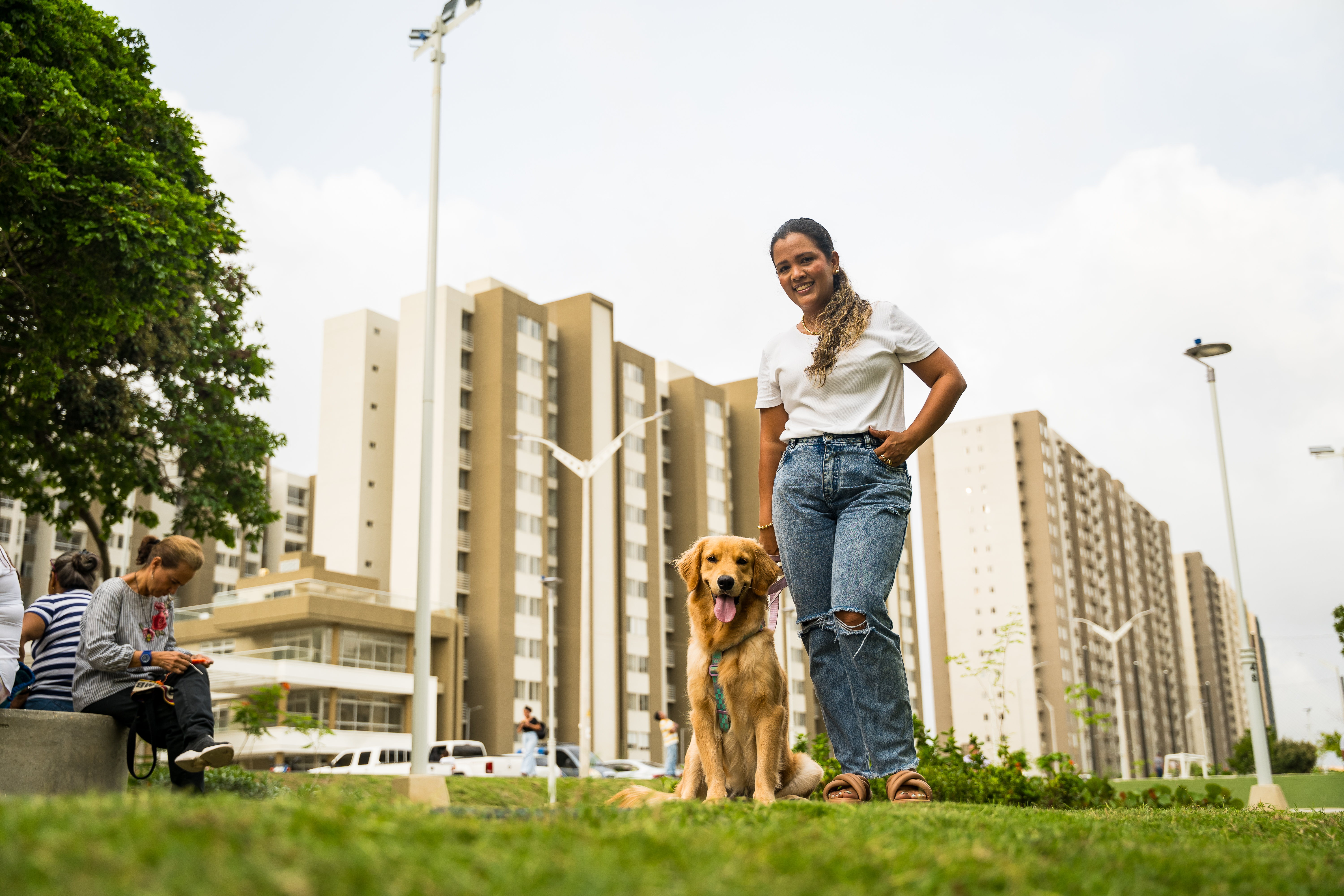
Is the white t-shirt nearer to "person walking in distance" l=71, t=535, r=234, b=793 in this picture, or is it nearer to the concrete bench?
"person walking in distance" l=71, t=535, r=234, b=793

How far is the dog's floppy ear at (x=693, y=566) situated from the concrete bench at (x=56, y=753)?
A: 116 inches

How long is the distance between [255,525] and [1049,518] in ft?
349

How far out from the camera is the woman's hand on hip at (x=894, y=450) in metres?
4.83

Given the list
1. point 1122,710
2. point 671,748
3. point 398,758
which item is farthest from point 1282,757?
point 398,758

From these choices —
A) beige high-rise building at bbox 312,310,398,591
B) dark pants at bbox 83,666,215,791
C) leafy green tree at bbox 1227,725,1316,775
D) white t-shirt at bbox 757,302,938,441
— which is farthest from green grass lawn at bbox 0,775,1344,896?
beige high-rise building at bbox 312,310,398,591

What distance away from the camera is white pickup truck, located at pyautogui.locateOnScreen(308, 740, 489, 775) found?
139ft

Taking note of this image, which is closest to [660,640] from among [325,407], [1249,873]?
[325,407]

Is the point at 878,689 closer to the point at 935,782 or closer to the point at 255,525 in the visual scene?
the point at 935,782

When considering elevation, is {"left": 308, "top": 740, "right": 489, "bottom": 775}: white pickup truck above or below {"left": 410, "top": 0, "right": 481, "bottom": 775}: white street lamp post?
below

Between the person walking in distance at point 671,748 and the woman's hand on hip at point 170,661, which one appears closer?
the woman's hand on hip at point 170,661

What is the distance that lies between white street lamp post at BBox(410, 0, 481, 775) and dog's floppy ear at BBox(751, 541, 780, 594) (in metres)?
12.2

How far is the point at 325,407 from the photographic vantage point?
7288 centimetres

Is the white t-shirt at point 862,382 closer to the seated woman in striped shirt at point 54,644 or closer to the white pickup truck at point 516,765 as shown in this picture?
the seated woman in striped shirt at point 54,644

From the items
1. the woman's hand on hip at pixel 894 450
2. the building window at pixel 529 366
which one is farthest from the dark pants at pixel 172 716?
the building window at pixel 529 366
